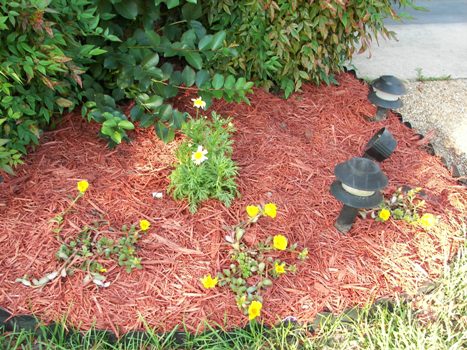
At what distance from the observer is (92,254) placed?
228 cm

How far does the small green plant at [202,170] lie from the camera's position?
243cm

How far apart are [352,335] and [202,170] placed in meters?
1.04

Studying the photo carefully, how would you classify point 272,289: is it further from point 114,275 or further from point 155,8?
point 155,8

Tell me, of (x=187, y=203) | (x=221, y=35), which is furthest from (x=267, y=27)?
(x=187, y=203)

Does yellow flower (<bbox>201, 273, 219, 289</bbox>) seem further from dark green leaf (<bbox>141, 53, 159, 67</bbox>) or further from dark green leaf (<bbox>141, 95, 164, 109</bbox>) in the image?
dark green leaf (<bbox>141, 53, 159, 67</bbox>)

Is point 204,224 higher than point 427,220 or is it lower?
lower

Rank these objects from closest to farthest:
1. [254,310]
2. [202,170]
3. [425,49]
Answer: [254,310]
[202,170]
[425,49]

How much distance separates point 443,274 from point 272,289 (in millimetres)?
873

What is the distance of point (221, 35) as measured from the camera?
262 centimetres

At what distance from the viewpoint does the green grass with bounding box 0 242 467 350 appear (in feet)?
6.79

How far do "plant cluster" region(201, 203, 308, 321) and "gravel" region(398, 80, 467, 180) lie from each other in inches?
61.2

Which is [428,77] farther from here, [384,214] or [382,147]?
[384,214]

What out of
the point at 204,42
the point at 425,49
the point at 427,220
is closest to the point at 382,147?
the point at 427,220

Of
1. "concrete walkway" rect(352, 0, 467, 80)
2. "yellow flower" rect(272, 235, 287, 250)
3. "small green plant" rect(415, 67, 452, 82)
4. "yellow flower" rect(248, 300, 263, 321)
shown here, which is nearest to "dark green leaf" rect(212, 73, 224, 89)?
"yellow flower" rect(272, 235, 287, 250)
